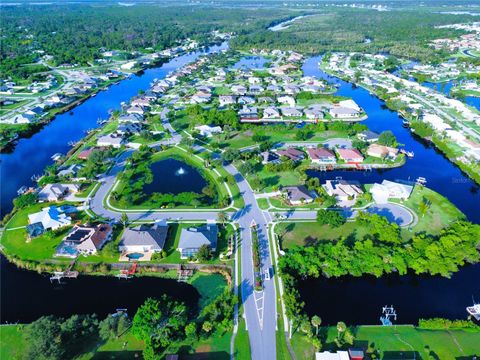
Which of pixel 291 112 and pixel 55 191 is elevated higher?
pixel 55 191

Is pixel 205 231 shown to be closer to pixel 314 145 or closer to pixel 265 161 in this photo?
pixel 265 161

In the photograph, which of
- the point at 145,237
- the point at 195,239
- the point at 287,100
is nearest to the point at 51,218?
the point at 145,237

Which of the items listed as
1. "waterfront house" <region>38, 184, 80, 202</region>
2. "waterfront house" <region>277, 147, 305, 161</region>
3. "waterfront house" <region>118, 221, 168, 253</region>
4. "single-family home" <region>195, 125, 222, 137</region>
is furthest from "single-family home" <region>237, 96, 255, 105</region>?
"waterfront house" <region>118, 221, 168, 253</region>

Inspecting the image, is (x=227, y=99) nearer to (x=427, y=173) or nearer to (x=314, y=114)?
(x=314, y=114)

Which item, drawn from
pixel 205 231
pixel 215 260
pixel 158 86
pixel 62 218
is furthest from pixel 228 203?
pixel 158 86

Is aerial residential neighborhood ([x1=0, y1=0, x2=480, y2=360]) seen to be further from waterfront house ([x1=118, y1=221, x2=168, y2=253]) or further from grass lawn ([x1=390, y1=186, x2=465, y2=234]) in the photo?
grass lawn ([x1=390, y1=186, x2=465, y2=234])

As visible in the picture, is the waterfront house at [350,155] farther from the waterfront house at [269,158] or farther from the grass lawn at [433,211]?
the waterfront house at [269,158]
